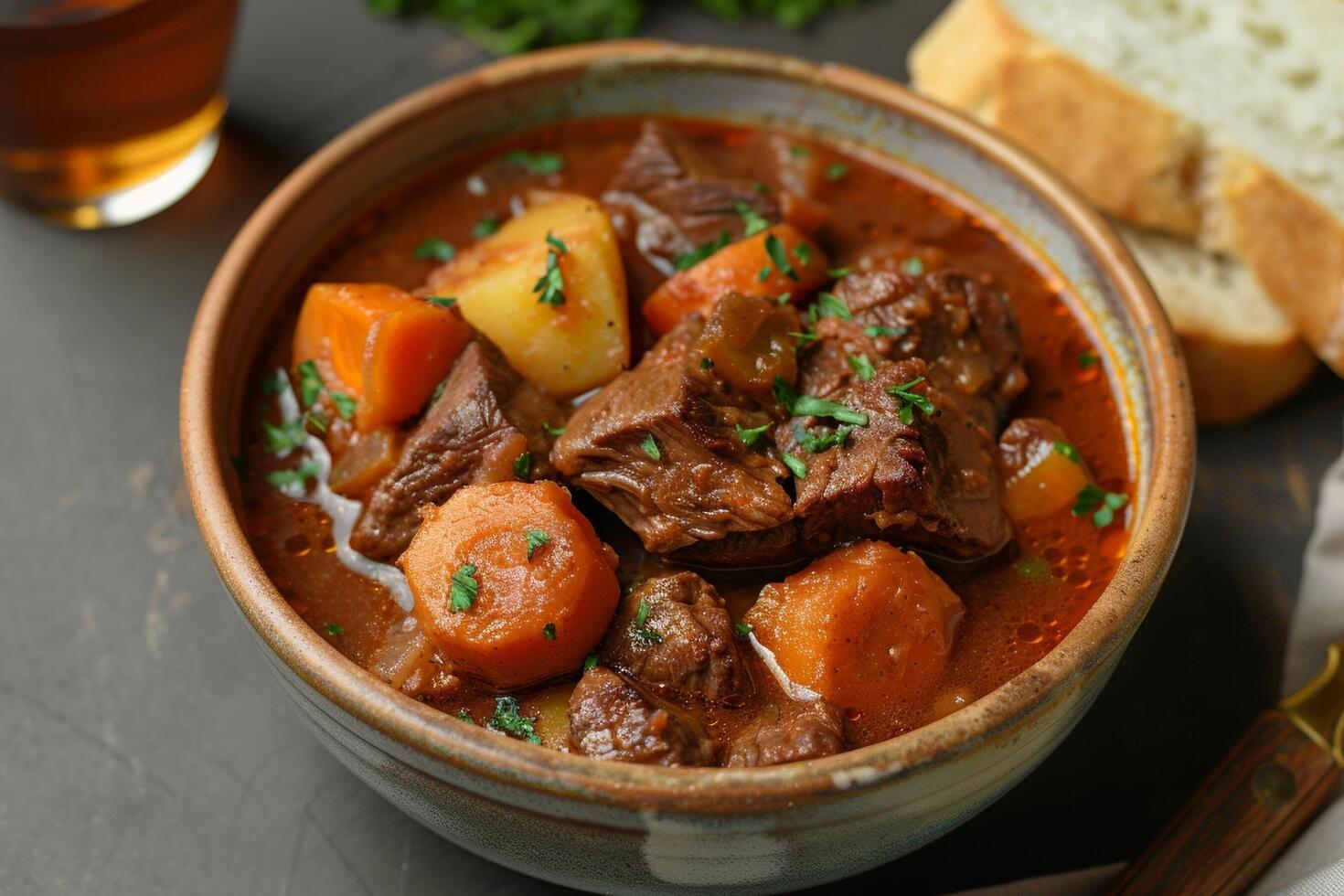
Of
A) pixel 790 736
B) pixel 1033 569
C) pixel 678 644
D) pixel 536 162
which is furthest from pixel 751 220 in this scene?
pixel 790 736

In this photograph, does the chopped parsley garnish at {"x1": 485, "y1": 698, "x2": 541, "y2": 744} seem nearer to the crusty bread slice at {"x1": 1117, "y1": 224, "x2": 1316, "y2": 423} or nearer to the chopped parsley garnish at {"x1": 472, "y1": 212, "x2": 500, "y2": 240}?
the chopped parsley garnish at {"x1": 472, "y1": 212, "x2": 500, "y2": 240}

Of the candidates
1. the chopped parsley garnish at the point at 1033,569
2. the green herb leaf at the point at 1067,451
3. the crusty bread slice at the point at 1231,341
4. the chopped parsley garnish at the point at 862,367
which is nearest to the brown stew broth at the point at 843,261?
the chopped parsley garnish at the point at 1033,569

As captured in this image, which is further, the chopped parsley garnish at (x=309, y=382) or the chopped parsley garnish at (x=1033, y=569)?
the chopped parsley garnish at (x=309, y=382)

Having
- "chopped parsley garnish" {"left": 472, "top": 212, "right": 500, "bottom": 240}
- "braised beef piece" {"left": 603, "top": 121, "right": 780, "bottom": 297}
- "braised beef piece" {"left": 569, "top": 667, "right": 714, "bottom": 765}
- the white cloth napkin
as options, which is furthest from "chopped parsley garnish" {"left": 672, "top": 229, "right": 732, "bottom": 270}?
the white cloth napkin

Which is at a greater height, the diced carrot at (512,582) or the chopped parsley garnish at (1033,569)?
the chopped parsley garnish at (1033,569)

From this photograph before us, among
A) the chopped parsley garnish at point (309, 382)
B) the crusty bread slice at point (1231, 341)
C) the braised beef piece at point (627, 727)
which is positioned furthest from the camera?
the crusty bread slice at point (1231, 341)

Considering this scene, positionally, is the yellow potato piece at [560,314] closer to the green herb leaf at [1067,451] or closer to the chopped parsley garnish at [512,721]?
the chopped parsley garnish at [512,721]

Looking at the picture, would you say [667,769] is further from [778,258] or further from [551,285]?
[778,258]
